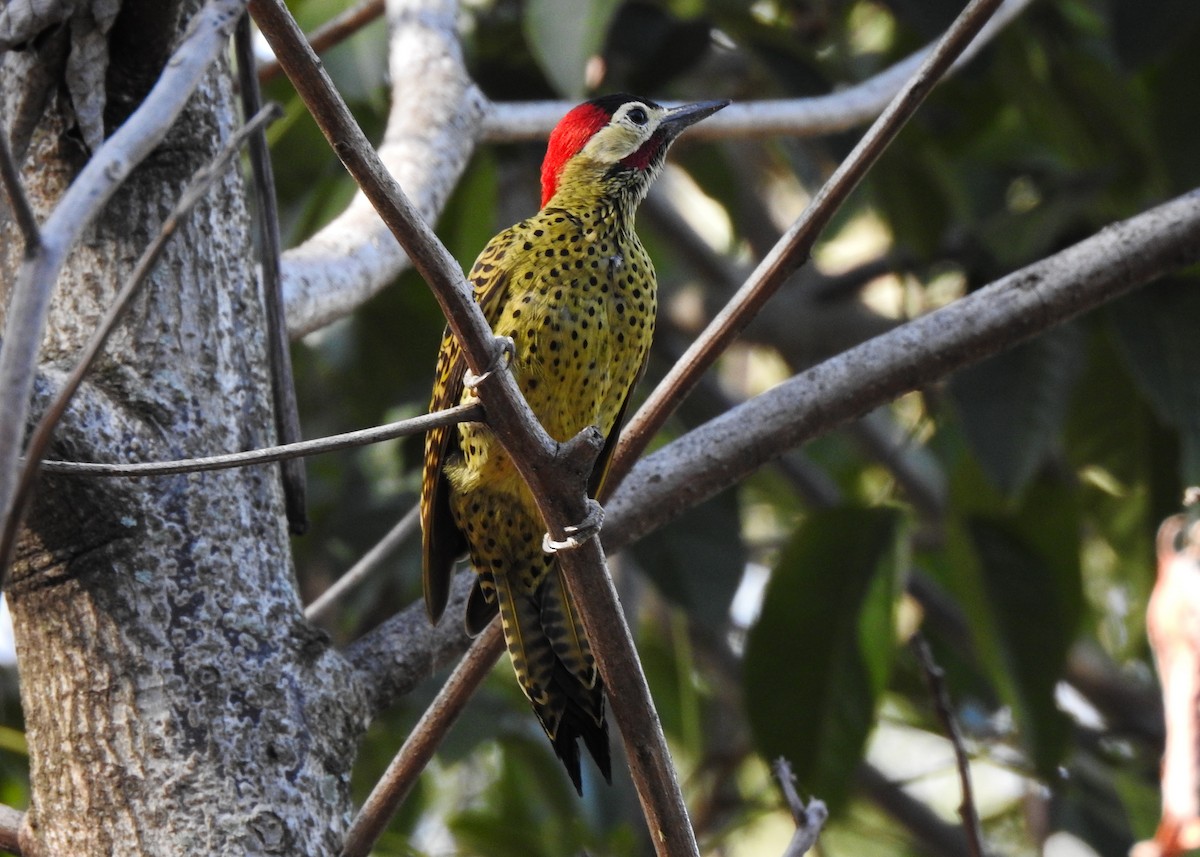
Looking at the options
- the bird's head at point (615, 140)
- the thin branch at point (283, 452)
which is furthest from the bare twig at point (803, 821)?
the bird's head at point (615, 140)

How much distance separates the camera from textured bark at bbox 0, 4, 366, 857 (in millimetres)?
1699

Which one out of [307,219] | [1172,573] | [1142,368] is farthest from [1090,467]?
[1172,573]

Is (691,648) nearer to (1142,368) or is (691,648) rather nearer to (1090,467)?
(1090,467)

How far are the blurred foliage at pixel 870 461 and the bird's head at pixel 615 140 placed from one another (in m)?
0.13

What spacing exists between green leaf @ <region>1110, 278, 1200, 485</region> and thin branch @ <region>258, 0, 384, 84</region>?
70.5 inches

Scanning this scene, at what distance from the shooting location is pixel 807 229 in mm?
1648

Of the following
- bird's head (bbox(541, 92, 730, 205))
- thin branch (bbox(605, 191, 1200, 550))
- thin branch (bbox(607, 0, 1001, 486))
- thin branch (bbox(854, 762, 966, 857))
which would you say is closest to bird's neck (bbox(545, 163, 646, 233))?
bird's head (bbox(541, 92, 730, 205))

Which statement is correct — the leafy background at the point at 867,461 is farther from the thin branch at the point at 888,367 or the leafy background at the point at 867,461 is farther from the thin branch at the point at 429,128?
the thin branch at the point at 888,367

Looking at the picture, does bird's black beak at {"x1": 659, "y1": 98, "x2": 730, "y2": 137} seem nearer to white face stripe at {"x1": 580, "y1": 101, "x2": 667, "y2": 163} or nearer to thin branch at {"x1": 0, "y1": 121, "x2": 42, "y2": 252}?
white face stripe at {"x1": 580, "y1": 101, "x2": 667, "y2": 163}

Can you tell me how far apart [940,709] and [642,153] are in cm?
146

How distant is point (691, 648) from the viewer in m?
4.57

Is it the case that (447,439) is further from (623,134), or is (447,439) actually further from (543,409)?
(623,134)

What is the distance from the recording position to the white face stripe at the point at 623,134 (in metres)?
2.95

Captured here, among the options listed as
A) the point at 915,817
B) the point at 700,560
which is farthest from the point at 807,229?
the point at 915,817
